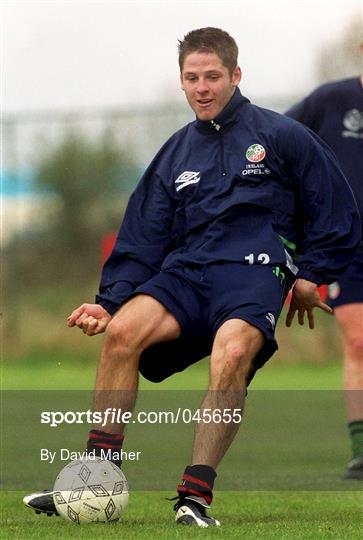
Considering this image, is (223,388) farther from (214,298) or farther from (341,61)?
(341,61)

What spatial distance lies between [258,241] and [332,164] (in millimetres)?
496

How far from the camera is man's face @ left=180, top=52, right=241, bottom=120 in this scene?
6.14 meters

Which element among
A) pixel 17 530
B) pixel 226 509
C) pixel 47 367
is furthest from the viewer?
pixel 47 367

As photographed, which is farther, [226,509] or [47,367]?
[47,367]

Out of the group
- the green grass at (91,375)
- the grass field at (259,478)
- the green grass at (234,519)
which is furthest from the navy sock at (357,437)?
the green grass at (91,375)

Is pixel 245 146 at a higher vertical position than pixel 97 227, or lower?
higher

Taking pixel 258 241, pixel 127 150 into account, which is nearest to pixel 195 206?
pixel 258 241

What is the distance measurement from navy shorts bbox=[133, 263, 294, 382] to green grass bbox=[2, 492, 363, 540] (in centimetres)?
67

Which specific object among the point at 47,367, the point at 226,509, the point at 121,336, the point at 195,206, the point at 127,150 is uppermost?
the point at 195,206

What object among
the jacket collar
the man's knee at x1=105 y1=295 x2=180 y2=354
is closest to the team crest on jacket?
the jacket collar

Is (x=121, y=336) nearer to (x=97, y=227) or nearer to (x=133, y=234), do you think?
(x=133, y=234)

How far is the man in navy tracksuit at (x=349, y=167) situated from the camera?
8.13m

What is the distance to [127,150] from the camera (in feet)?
55.9

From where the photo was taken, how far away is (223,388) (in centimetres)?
568
